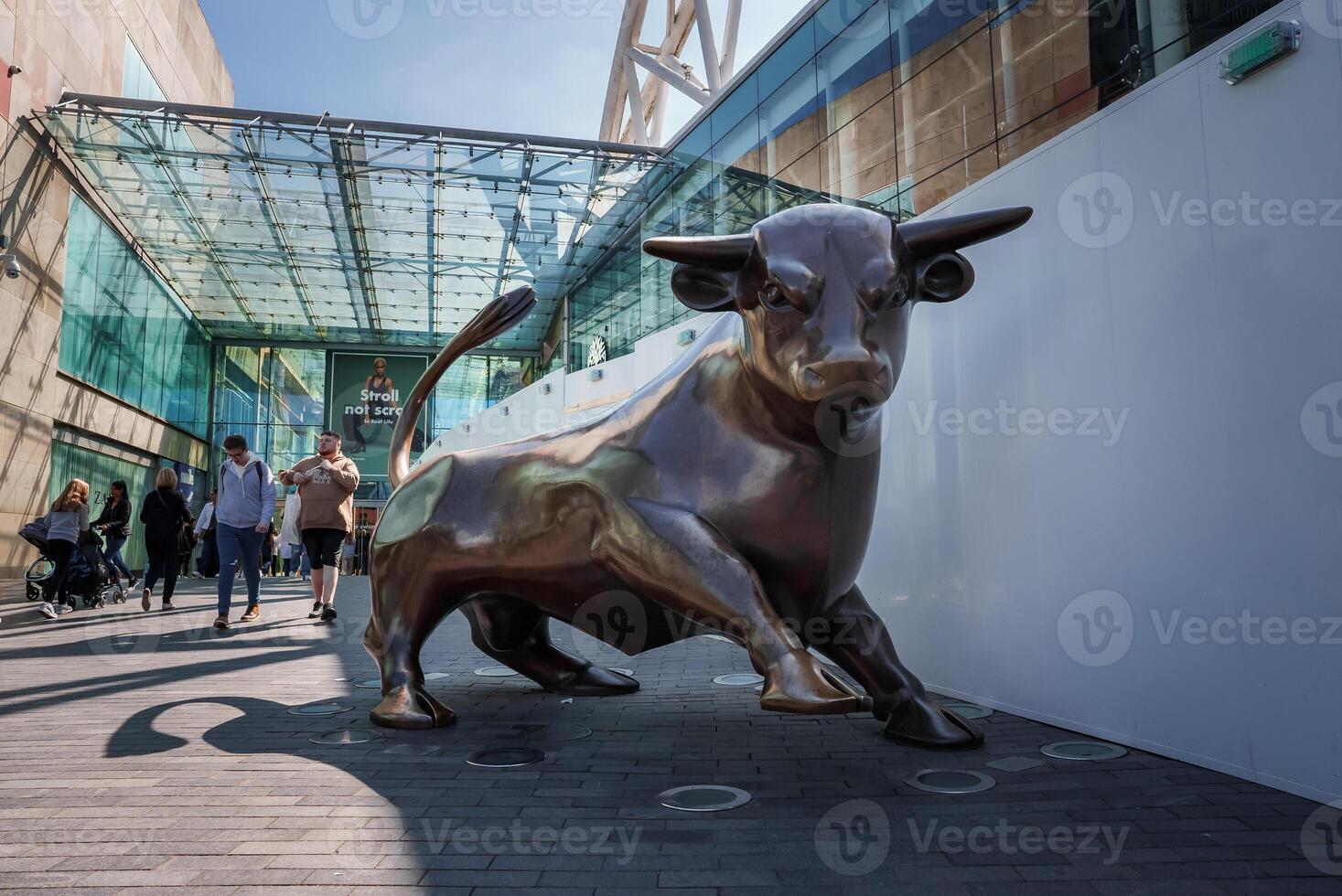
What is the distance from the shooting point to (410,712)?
379cm

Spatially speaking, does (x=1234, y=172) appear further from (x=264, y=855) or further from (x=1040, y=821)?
(x=264, y=855)

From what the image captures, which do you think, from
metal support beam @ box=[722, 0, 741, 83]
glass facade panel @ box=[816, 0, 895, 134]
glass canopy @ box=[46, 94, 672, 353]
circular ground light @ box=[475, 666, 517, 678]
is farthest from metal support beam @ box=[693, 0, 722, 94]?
circular ground light @ box=[475, 666, 517, 678]

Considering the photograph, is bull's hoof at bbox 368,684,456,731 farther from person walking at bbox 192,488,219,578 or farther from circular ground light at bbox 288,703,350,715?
person walking at bbox 192,488,219,578

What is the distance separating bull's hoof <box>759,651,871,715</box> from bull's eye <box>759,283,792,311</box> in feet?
3.42

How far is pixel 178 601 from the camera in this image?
1151cm

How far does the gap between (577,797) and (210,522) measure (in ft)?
43.9

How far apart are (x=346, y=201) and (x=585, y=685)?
18130 mm

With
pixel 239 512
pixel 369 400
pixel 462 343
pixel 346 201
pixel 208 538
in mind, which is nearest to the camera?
pixel 462 343

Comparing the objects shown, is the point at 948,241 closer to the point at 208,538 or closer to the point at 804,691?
the point at 804,691

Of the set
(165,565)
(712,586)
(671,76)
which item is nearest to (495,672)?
(712,586)

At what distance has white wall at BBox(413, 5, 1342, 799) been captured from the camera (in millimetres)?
2803

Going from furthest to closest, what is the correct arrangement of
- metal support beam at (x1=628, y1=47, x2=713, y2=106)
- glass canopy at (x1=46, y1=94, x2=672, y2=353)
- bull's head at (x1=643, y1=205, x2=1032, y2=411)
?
metal support beam at (x1=628, y1=47, x2=713, y2=106) → glass canopy at (x1=46, y1=94, x2=672, y2=353) → bull's head at (x1=643, y1=205, x2=1032, y2=411)

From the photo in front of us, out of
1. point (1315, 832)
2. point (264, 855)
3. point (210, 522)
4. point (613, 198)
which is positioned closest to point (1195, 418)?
point (1315, 832)

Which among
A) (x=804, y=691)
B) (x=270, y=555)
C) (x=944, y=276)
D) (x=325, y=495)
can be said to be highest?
(x=944, y=276)
